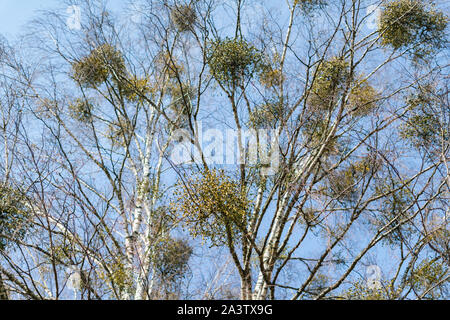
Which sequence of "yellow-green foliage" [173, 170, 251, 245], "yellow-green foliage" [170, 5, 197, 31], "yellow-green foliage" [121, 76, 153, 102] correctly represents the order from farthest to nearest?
"yellow-green foliage" [121, 76, 153, 102] → "yellow-green foliage" [170, 5, 197, 31] → "yellow-green foliage" [173, 170, 251, 245]

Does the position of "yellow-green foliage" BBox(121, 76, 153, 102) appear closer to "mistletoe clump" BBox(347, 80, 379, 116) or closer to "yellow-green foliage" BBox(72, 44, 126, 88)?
"yellow-green foliage" BBox(72, 44, 126, 88)

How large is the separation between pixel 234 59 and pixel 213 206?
2.71 m

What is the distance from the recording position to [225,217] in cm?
492

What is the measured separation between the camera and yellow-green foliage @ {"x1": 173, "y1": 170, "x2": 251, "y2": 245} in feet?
16.0

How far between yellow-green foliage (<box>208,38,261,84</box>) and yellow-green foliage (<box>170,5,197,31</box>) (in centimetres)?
47

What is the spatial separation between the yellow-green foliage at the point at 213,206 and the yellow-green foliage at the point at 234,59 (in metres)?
2.13

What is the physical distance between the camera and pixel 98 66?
26.5 ft

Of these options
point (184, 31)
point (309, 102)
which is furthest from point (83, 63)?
point (309, 102)

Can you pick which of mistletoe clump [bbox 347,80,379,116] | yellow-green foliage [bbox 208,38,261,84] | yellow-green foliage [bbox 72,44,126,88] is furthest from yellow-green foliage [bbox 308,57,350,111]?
yellow-green foliage [bbox 72,44,126,88]

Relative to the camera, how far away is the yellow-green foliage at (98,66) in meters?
7.68

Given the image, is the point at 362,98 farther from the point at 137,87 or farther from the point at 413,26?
the point at 137,87

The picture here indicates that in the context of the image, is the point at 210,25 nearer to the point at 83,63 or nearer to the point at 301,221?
the point at 83,63

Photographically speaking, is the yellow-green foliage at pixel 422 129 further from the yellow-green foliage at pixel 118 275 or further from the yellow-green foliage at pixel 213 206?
the yellow-green foliage at pixel 118 275
